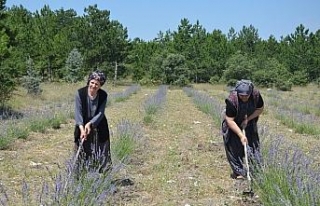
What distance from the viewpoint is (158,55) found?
54.3 meters

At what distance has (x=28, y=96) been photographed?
2434 cm

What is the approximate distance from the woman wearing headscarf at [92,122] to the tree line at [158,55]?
33899mm

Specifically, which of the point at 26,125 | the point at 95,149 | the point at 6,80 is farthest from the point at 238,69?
the point at 95,149

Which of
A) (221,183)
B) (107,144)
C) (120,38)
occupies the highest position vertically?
(120,38)

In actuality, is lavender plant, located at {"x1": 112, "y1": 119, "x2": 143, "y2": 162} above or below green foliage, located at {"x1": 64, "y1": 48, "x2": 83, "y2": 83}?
below

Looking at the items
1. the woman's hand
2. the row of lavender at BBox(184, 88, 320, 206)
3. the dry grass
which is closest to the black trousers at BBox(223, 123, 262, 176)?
the dry grass

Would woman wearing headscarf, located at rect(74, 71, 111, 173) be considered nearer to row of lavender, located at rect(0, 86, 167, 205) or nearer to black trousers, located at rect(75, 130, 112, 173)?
black trousers, located at rect(75, 130, 112, 173)

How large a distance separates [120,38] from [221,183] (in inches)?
1694

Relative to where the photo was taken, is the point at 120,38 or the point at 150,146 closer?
the point at 150,146

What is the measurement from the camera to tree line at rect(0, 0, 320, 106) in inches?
1775

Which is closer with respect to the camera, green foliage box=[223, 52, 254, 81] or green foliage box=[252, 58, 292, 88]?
green foliage box=[252, 58, 292, 88]

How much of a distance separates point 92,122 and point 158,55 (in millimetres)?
48671

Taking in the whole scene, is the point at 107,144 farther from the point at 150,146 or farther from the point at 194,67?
the point at 194,67

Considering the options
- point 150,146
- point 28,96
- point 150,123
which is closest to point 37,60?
point 28,96
